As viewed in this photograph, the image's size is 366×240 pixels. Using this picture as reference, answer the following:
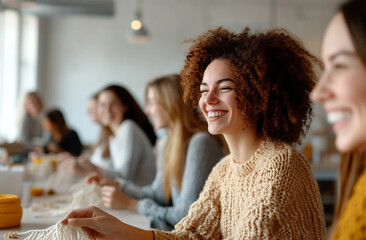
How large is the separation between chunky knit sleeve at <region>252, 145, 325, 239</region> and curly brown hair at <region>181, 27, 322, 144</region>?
0.41ft

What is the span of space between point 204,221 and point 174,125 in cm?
99

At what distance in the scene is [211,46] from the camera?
5.33 feet

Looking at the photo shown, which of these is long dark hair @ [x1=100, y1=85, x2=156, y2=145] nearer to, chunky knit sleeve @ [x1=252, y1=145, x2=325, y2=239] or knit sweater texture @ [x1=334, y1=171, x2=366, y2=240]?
chunky knit sleeve @ [x1=252, y1=145, x2=325, y2=239]

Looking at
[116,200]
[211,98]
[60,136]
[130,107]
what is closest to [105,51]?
[60,136]

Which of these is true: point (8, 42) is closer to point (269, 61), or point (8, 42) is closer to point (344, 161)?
point (269, 61)

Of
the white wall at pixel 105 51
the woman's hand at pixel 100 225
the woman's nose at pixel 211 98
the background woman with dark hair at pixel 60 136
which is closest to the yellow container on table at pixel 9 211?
the woman's hand at pixel 100 225

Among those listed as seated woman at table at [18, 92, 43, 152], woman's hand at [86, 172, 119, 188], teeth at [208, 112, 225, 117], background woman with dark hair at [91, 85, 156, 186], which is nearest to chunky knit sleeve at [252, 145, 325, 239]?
teeth at [208, 112, 225, 117]

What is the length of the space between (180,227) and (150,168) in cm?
180

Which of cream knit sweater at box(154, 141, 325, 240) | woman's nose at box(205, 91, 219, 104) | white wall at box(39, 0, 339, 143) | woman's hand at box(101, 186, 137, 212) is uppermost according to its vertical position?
white wall at box(39, 0, 339, 143)

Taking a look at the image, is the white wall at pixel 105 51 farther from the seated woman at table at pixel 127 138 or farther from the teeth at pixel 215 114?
the teeth at pixel 215 114

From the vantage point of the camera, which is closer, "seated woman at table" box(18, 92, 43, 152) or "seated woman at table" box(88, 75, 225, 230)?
"seated woman at table" box(88, 75, 225, 230)

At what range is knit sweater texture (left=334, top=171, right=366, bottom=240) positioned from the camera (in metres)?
0.87

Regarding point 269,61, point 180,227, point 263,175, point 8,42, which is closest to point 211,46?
point 269,61

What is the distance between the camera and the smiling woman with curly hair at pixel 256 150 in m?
1.33
